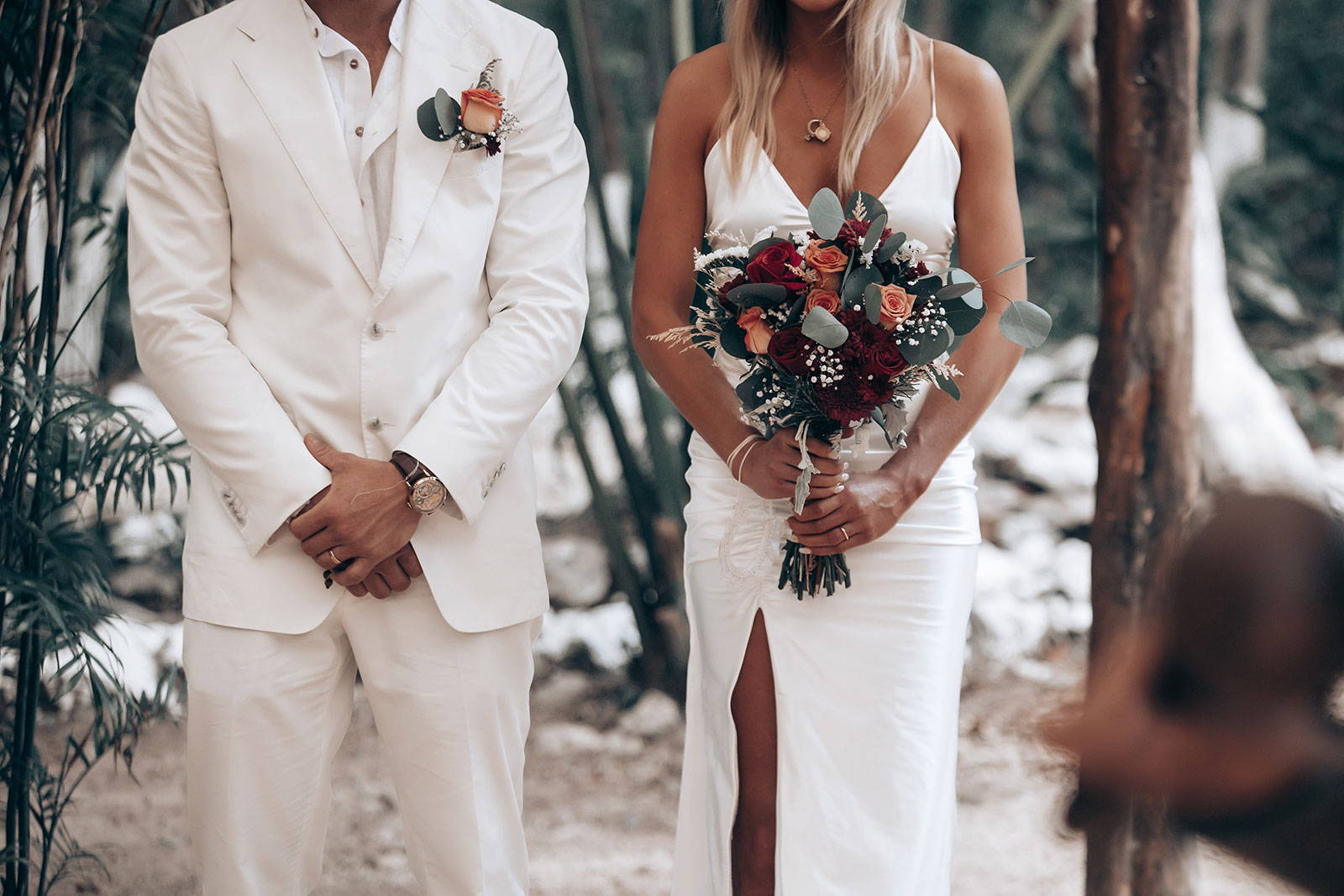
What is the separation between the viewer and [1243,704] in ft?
2.16

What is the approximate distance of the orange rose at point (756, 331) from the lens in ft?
6.33

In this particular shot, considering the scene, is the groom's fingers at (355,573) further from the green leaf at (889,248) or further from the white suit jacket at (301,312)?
the green leaf at (889,248)

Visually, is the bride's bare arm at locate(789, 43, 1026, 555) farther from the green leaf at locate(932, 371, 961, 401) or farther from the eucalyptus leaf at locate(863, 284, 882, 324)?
the eucalyptus leaf at locate(863, 284, 882, 324)

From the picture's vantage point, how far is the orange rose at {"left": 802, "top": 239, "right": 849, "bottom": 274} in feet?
6.20

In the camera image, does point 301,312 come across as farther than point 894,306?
Yes

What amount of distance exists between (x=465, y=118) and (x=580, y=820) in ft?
8.22

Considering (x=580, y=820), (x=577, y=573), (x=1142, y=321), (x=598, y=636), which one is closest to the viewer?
(x=1142, y=321)

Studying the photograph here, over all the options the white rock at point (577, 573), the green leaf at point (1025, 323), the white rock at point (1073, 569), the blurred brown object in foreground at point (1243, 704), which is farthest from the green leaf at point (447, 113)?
the white rock at point (1073, 569)

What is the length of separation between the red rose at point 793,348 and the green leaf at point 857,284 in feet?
0.27

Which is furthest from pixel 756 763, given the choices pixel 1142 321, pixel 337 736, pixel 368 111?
pixel 1142 321

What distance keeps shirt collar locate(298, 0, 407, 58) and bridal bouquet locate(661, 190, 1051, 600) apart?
0.66 meters

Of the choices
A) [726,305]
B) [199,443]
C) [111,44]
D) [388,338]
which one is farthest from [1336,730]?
[111,44]

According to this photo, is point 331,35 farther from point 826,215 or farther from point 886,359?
point 886,359

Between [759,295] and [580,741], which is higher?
[759,295]
